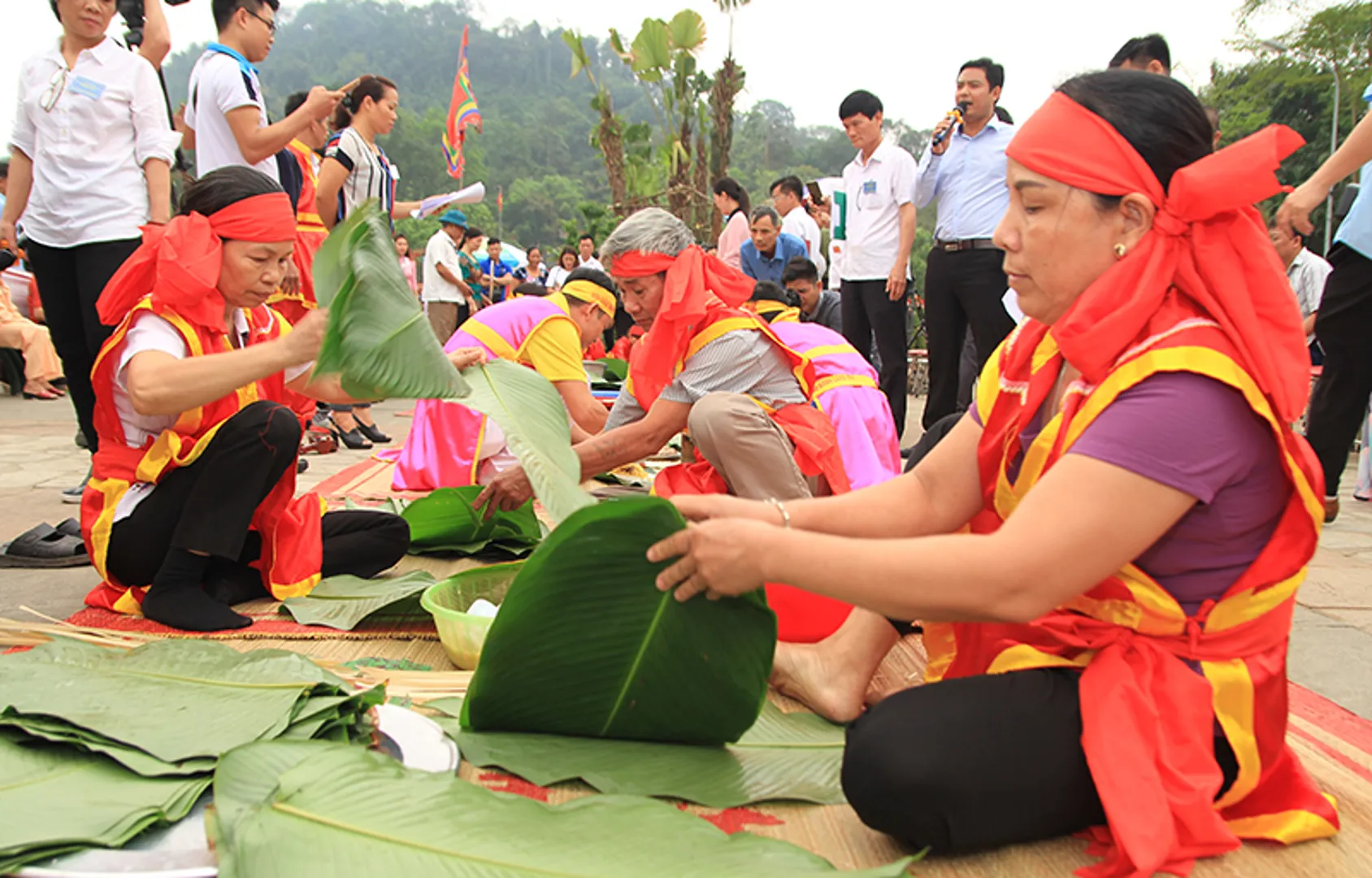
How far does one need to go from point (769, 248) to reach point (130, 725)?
18.2 feet

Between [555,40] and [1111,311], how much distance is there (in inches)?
3713

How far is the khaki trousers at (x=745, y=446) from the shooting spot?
256cm

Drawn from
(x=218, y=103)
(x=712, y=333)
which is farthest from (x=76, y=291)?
(x=712, y=333)

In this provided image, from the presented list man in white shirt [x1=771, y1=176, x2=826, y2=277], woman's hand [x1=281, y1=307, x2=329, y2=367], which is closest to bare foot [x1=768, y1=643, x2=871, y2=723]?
woman's hand [x1=281, y1=307, x2=329, y2=367]

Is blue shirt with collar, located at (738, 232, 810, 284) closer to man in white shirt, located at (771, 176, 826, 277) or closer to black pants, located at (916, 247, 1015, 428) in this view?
man in white shirt, located at (771, 176, 826, 277)

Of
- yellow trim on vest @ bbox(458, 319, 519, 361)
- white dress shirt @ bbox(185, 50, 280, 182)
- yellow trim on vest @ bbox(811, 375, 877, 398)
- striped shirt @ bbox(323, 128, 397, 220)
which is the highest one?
white dress shirt @ bbox(185, 50, 280, 182)

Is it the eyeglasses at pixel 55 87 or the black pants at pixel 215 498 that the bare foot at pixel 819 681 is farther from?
the eyeglasses at pixel 55 87

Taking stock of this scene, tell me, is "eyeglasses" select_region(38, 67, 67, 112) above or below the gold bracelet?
above

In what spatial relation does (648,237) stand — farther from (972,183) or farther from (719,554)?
(972,183)

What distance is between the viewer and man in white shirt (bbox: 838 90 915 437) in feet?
16.4

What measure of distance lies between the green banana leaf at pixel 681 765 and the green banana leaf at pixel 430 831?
151 mm

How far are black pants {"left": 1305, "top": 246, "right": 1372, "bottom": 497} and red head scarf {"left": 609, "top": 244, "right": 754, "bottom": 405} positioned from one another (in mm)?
1947

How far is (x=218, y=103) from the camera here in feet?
11.0

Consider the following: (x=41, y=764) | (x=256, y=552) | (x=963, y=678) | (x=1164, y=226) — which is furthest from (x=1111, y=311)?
(x=256, y=552)
